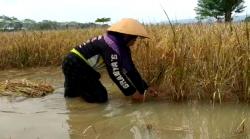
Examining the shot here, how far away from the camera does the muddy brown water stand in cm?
454

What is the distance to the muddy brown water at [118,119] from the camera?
4.54 m

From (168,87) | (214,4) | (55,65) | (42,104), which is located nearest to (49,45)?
(55,65)

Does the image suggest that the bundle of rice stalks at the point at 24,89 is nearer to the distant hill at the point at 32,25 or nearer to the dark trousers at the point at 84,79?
the dark trousers at the point at 84,79

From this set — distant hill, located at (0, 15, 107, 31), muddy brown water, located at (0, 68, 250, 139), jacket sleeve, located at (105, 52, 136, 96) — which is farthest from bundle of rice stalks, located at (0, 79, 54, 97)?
distant hill, located at (0, 15, 107, 31)

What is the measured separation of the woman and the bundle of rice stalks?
0.68 metres

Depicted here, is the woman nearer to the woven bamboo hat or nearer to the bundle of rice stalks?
the woven bamboo hat

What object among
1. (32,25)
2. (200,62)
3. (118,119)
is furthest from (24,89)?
(32,25)

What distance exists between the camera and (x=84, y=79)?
650 cm

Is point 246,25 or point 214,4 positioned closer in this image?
point 246,25

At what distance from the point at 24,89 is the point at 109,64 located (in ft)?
6.34

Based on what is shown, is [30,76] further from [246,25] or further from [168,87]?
[246,25]

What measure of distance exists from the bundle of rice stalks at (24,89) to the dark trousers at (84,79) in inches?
28.1

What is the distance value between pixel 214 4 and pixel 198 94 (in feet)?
123

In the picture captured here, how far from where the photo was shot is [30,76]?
31.2ft
